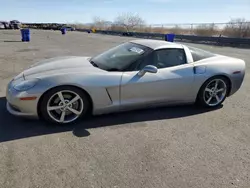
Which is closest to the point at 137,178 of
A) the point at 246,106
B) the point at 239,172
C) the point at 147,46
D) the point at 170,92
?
the point at 239,172

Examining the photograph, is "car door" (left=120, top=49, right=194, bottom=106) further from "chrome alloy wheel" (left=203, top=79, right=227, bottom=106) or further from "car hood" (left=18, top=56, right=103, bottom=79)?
"car hood" (left=18, top=56, right=103, bottom=79)

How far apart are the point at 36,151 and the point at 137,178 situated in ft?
4.34

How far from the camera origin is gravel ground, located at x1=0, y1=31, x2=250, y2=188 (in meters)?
2.36

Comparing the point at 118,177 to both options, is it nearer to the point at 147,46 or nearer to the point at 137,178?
the point at 137,178

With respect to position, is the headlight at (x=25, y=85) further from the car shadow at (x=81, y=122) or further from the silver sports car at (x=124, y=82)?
the car shadow at (x=81, y=122)

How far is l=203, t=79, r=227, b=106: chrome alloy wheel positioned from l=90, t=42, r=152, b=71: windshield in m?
1.42

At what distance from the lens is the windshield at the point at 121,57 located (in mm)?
3838

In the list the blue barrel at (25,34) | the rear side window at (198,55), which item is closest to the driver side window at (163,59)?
the rear side window at (198,55)

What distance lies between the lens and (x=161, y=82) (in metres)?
3.82

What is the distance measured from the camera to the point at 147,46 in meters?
4.12

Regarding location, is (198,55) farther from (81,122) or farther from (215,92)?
(81,122)

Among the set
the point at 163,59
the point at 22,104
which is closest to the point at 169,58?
the point at 163,59

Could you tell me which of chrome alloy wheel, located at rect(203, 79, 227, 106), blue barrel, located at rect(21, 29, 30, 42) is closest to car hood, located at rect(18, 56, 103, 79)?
chrome alloy wheel, located at rect(203, 79, 227, 106)

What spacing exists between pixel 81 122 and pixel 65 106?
39 cm
